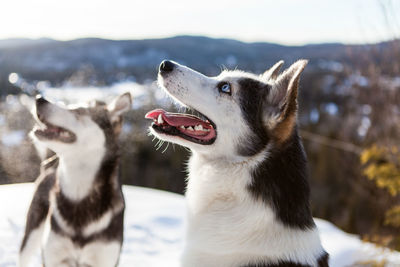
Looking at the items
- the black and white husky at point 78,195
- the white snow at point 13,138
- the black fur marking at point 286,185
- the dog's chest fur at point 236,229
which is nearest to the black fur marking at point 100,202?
the black and white husky at point 78,195

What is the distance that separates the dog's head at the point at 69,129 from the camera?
3.00 meters

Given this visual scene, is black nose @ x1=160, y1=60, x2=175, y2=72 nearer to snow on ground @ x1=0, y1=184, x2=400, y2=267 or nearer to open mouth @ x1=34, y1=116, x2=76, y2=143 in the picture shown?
open mouth @ x1=34, y1=116, x2=76, y2=143

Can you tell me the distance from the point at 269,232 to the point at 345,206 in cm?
1818

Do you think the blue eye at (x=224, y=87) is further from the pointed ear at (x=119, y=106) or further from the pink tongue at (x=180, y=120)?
the pointed ear at (x=119, y=106)

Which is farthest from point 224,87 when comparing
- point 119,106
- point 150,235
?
point 150,235

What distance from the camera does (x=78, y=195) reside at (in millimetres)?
3094

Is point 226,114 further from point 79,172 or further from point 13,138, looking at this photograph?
point 13,138

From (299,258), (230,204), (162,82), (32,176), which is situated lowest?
(32,176)

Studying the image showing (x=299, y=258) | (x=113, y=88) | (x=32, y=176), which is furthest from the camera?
(x=113, y=88)

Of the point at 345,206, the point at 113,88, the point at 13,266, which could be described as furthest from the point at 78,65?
the point at 13,266

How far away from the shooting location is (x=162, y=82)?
239 centimetres

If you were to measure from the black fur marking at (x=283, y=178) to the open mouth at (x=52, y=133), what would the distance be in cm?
162

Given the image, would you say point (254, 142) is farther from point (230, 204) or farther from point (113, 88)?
point (113, 88)

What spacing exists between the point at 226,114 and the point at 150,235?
3.81 metres
